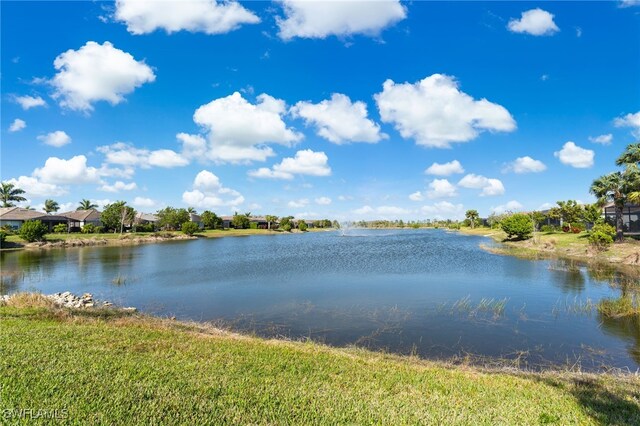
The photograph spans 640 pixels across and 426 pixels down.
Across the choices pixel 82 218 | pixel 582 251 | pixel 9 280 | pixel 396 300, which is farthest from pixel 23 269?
pixel 82 218

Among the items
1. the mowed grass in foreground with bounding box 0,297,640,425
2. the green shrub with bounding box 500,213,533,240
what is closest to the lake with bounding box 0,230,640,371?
→ the mowed grass in foreground with bounding box 0,297,640,425

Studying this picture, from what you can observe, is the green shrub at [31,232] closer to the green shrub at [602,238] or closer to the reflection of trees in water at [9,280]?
the reflection of trees in water at [9,280]

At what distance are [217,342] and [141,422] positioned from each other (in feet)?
15.7

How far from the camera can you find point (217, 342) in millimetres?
9930

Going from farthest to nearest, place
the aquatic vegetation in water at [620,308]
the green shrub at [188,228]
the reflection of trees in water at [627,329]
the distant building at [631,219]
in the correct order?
1. the green shrub at [188,228]
2. the distant building at [631,219]
3. the aquatic vegetation in water at [620,308]
4. the reflection of trees in water at [627,329]

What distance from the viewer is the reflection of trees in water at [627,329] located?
1241cm

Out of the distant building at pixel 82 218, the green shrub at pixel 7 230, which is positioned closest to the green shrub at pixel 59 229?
the green shrub at pixel 7 230

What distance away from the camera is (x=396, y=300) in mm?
19766

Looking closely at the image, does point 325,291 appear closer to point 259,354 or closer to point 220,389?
point 259,354

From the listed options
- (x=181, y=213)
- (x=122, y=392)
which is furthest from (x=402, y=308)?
(x=181, y=213)

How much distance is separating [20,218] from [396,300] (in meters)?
77.1

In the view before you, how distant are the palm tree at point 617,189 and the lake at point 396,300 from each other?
1220 cm

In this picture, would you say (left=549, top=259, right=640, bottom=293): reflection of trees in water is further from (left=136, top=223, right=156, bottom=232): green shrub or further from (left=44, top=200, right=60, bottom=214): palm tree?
(left=44, top=200, right=60, bottom=214): palm tree

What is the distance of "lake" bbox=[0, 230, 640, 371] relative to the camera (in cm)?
1310
